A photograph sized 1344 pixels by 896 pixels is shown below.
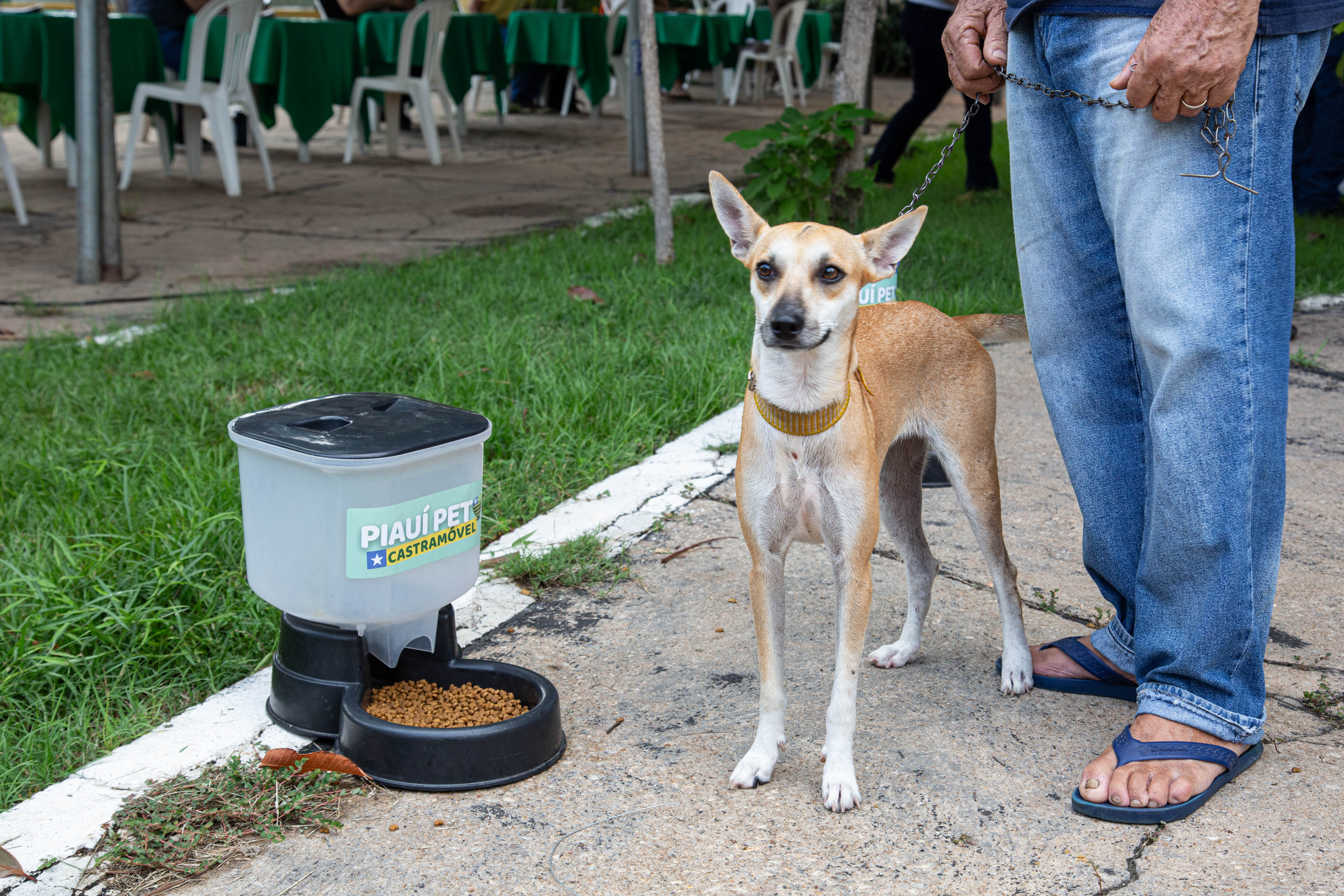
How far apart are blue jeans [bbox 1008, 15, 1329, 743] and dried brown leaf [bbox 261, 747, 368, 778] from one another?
4.86 ft

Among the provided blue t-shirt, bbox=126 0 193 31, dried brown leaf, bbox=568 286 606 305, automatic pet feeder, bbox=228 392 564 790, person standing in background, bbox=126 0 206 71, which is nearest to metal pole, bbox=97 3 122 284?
dried brown leaf, bbox=568 286 606 305

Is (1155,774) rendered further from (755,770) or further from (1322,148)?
(1322,148)

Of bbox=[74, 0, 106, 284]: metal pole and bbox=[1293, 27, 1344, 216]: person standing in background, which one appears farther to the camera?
bbox=[1293, 27, 1344, 216]: person standing in background

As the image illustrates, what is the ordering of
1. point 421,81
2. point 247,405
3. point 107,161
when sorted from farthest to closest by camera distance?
point 421,81, point 107,161, point 247,405

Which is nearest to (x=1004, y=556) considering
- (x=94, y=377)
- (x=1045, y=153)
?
(x=1045, y=153)

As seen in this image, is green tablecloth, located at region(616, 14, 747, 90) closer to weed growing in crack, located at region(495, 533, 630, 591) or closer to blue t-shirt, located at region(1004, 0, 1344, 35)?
weed growing in crack, located at region(495, 533, 630, 591)

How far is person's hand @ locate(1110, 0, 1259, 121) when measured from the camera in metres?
1.70

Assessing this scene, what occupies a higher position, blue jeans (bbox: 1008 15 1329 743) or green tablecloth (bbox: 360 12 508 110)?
green tablecloth (bbox: 360 12 508 110)

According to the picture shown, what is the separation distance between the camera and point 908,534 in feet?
8.17

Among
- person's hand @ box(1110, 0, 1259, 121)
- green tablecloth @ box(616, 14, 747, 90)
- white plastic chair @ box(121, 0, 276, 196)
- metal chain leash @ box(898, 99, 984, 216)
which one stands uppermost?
green tablecloth @ box(616, 14, 747, 90)

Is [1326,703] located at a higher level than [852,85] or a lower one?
lower

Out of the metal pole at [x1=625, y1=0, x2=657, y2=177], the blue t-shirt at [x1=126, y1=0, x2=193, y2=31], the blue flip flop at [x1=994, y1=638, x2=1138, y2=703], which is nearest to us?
the blue flip flop at [x1=994, y1=638, x2=1138, y2=703]

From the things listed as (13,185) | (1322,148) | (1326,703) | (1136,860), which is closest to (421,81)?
(13,185)

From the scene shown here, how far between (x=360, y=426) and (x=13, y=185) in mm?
6258
